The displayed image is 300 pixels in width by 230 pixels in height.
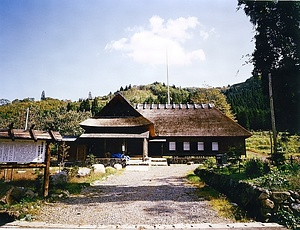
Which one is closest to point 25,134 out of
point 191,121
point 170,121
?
point 170,121

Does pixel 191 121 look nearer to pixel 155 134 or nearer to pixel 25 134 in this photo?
pixel 155 134

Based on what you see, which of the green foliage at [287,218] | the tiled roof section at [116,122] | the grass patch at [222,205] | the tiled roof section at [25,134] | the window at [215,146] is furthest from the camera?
the window at [215,146]

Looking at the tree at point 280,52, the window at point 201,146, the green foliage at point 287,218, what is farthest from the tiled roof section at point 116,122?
the green foliage at point 287,218

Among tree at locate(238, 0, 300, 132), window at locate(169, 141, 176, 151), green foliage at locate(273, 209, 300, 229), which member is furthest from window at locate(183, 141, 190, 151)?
green foliage at locate(273, 209, 300, 229)

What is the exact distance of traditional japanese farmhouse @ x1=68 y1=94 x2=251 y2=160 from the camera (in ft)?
97.1

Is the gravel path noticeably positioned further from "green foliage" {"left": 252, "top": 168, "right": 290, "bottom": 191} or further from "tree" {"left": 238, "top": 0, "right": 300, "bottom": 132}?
"tree" {"left": 238, "top": 0, "right": 300, "bottom": 132}

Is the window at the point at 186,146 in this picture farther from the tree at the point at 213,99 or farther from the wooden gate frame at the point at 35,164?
the wooden gate frame at the point at 35,164

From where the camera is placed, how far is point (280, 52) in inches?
490

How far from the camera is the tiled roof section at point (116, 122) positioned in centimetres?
3002

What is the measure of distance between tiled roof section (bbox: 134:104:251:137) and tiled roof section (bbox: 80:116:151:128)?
3.46 meters

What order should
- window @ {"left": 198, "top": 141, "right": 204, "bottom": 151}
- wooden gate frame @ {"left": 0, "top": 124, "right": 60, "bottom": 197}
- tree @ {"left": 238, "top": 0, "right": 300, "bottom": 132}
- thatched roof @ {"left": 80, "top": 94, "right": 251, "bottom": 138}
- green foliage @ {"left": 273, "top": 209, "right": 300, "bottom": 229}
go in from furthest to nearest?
window @ {"left": 198, "top": 141, "right": 204, "bottom": 151}
thatched roof @ {"left": 80, "top": 94, "right": 251, "bottom": 138}
tree @ {"left": 238, "top": 0, "right": 300, "bottom": 132}
wooden gate frame @ {"left": 0, "top": 124, "right": 60, "bottom": 197}
green foliage @ {"left": 273, "top": 209, "right": 300, "bottom": 229}

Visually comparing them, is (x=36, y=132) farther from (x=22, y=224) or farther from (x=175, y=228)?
(x=175, y=228)

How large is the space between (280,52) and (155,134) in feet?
71.5

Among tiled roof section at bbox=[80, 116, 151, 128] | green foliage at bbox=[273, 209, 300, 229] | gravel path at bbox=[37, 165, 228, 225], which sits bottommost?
gravel path at bbox=[37, 165, 228, 225]
